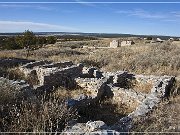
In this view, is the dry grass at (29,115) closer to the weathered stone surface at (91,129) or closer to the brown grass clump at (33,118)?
the brown grass clump at (33,118)

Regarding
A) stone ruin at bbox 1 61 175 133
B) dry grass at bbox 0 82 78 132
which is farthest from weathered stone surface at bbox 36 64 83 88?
dry grass at bbox 0 82 78 132

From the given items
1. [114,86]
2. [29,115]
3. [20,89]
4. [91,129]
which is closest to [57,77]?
[114,86]

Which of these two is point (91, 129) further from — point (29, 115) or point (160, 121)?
point (160, 121)

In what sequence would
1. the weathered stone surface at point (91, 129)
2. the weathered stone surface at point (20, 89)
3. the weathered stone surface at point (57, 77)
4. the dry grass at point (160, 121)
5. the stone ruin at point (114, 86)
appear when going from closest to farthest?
the weathered stone surface at point (91, 129)
the dry grass at point (160, 121)
the weathered stone surface at point (20, 89)
the stone ruin at point (114, 86)
the weathered stone surface at point (57, 77)

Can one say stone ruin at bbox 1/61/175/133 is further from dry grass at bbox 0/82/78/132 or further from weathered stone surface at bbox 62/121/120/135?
dry grass at bbox 0/82/78/132

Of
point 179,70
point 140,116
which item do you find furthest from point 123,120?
point 179,70

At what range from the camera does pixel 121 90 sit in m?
11.1

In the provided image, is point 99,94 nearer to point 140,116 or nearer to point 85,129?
point 140,116

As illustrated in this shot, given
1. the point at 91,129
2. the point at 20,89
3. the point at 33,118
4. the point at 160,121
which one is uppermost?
the point at 20,89

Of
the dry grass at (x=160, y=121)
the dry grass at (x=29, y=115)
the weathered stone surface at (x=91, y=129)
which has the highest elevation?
the dry grass at (x=29, y=115)

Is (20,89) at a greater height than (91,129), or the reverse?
(20,89)

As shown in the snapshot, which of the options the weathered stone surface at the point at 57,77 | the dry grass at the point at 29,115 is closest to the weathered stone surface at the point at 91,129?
the dry grass at the point at 29,115

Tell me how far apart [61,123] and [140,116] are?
2.14 meters

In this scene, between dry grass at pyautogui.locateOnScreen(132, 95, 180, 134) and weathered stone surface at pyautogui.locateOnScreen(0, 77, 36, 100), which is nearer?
dry grass at pyautogui.locateOnScreen(132, 95, 180, 134)
